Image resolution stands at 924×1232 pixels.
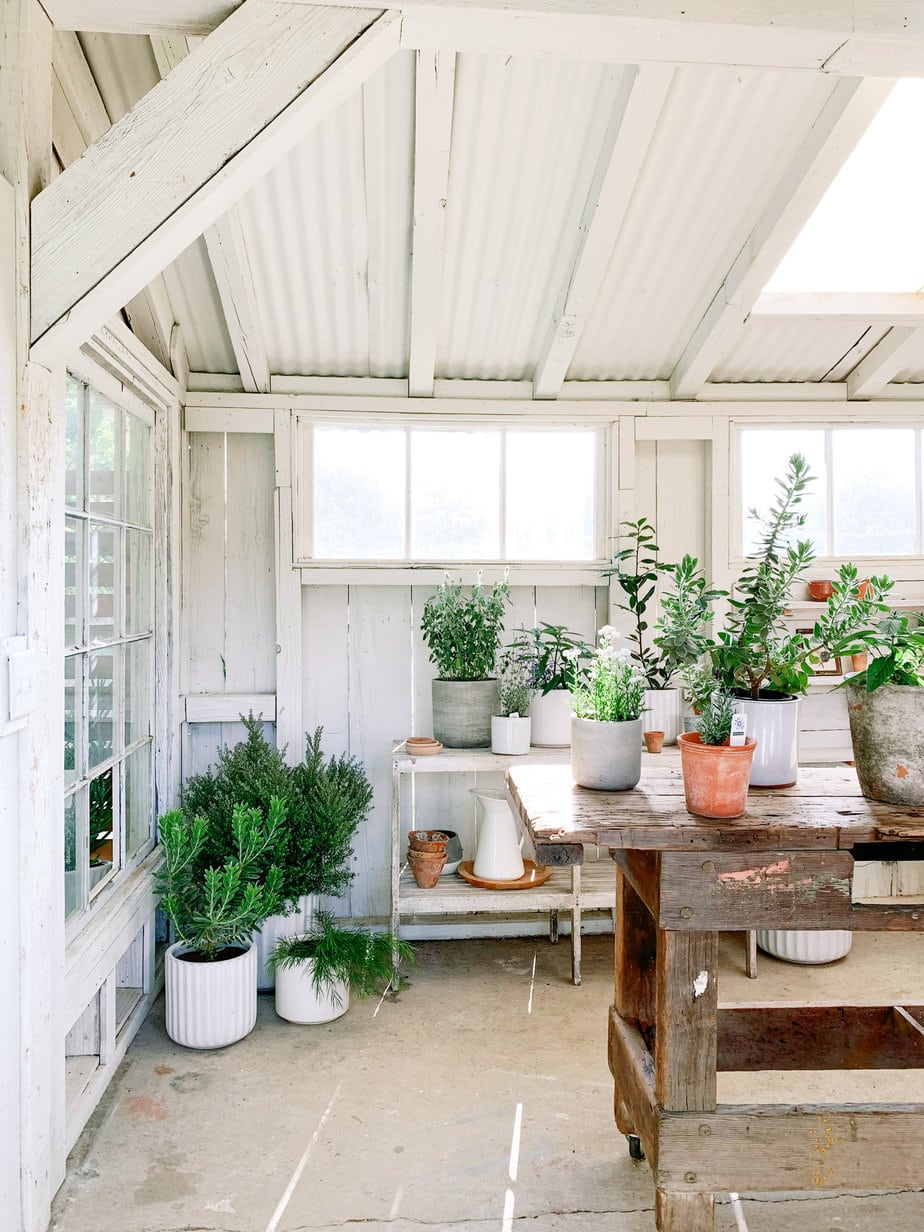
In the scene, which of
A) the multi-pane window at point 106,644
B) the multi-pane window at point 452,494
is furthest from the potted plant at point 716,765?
the multi-pane window at point 452,494

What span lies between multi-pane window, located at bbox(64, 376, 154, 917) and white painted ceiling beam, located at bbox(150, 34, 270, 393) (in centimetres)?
48

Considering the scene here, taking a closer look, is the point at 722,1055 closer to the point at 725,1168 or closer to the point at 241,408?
the point at 725,1168

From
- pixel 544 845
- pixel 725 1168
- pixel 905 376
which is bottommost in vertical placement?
pixel 725 1168

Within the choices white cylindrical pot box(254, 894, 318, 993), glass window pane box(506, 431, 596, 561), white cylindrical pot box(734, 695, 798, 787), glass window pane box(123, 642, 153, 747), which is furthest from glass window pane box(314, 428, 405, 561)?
white cylindrical pot box(734, 695, 798, 787)

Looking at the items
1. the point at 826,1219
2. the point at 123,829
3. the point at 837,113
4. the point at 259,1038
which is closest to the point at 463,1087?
the point at 259,1038

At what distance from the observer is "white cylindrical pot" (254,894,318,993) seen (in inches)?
131

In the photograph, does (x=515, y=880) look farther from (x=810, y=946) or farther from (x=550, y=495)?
(x=550, y=495)

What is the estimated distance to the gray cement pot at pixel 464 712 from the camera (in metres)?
3.69

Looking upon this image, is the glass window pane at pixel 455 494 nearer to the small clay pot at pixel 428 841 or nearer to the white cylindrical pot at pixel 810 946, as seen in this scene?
the small clay pot at pixel 428 841

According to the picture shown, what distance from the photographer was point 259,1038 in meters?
3.11

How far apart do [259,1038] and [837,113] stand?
11.1ft

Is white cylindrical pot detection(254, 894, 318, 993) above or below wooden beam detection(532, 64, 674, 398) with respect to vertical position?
below

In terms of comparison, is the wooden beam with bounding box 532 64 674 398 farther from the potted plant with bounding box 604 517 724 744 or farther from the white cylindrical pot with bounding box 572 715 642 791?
the white cylindrical pot with bounding box 572 715 642 791

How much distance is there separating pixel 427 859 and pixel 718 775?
2055 millimetres
